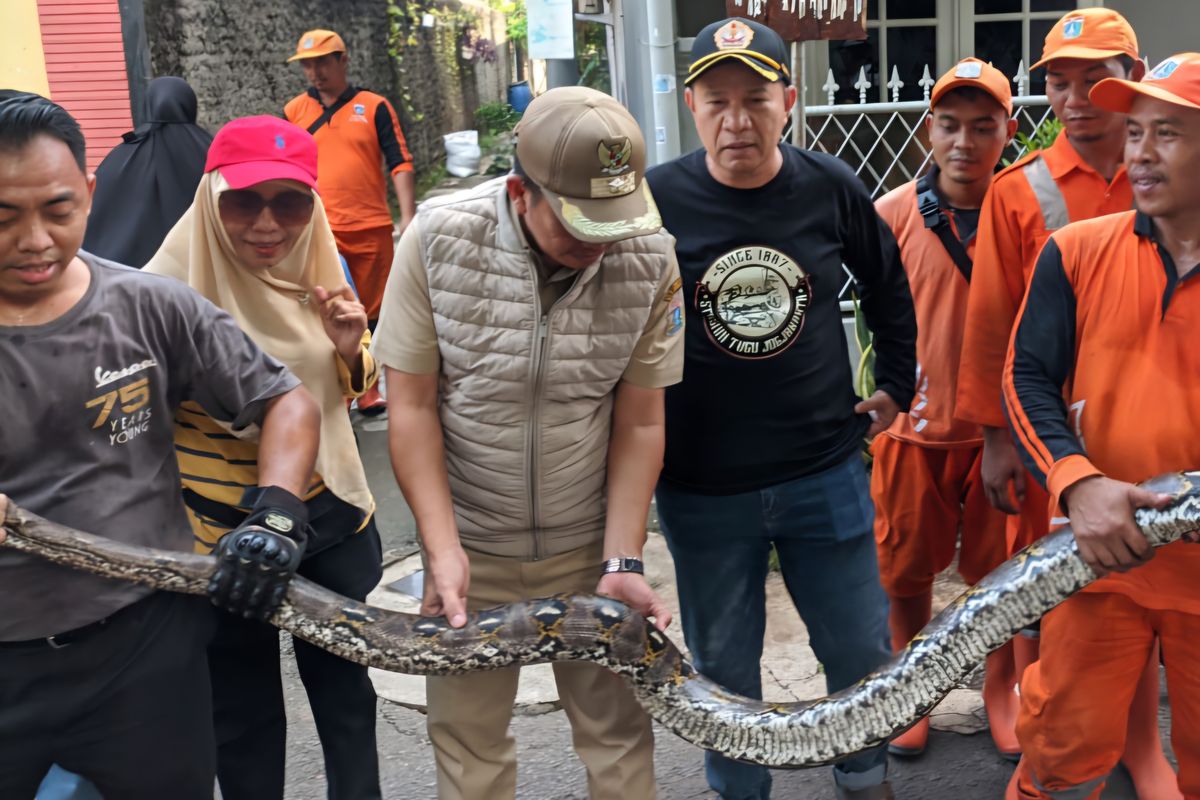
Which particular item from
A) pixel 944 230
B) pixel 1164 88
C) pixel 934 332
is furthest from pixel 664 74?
pixel 1164 88

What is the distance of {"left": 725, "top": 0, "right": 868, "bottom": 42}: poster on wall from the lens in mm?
4824

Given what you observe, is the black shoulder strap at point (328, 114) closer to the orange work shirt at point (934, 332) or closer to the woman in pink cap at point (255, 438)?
the woman in pink cap at point (255, 438)

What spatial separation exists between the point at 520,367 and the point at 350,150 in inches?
224

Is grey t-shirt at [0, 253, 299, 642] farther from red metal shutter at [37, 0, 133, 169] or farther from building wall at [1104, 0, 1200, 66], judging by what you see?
building wall at [1104, 0, 1200, 66]

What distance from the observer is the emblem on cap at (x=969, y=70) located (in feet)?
13.1

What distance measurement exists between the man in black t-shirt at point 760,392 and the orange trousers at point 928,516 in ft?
2.02

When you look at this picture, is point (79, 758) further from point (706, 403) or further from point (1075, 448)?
point (1075, 448)

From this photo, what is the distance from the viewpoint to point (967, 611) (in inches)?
118

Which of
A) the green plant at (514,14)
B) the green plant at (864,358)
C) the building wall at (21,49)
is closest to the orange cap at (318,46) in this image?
the building wall at (21,49)

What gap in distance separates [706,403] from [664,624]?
2.19ft

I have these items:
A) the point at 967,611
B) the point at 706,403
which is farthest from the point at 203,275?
the point at 967,611

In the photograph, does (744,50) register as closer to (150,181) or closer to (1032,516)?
(1032,516)

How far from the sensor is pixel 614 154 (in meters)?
2.65

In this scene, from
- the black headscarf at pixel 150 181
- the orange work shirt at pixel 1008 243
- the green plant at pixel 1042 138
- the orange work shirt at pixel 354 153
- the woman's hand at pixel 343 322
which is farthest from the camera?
the orange work shirt at pixel 354 153
